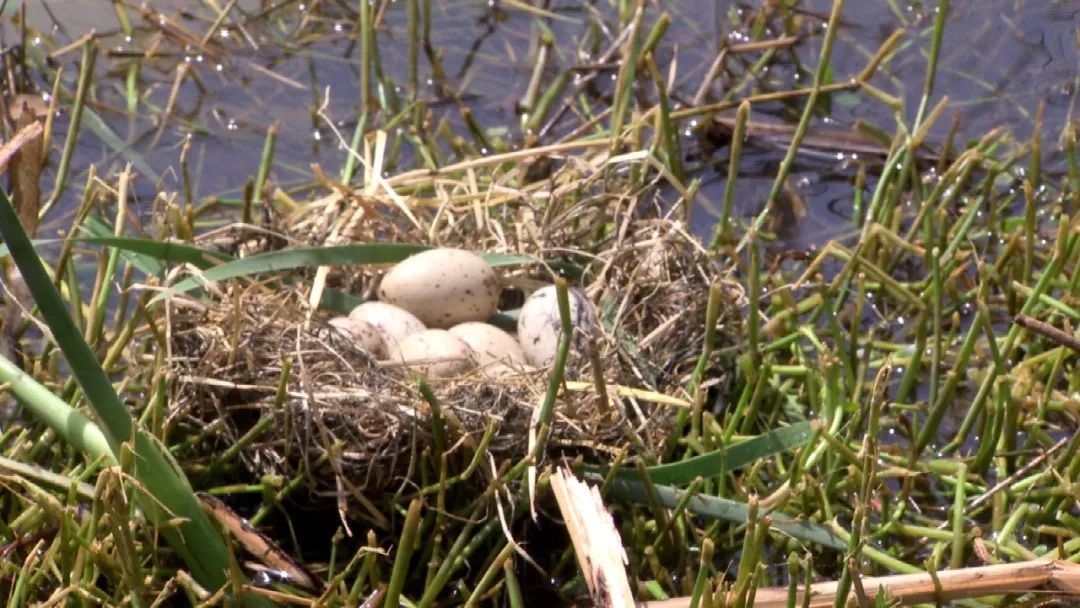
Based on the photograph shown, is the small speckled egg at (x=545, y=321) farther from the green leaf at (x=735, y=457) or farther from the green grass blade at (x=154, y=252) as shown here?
the green grass blade at (x=154, y=252)

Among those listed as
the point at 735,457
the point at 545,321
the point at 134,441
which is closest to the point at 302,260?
the point at 545,321

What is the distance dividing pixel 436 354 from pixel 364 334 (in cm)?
11

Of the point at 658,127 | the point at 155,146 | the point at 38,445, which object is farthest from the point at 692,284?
the point at 155,146

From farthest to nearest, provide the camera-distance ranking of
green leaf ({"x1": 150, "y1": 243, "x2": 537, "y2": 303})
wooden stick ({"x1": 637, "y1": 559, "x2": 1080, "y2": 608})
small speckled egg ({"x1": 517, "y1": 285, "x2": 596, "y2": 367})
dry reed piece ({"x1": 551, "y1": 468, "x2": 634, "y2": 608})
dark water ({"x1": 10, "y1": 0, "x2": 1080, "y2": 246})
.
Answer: dark water ({"x1": 10, "y1": 0, "x2": 1080, "y2": 246}) < small speckled egg ({"x1": 517, "y1": 285, "x2": 596, "y2": 367}) < green leaf ({"x1": 150, "y1": 243, "x2": 537, "y2": 303}) < wooden stick ({"x1": 637, "y1": 559, "x2": 1080, "y2": 608}) < dry reed piece ({"x1": 551, "y1": 468, "x2": 634, "y2": 608})

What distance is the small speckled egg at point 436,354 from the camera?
2072mm

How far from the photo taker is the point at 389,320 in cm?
220

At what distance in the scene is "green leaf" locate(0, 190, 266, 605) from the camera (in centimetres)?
153

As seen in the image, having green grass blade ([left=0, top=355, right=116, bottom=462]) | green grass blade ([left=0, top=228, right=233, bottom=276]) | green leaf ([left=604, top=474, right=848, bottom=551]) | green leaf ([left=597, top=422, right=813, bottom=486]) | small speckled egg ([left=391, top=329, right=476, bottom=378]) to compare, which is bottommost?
green leaf ([left=604, top=474, right=848, bottom=551])

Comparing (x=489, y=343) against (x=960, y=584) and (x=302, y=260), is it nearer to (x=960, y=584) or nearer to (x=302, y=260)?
(x=302, y=260)

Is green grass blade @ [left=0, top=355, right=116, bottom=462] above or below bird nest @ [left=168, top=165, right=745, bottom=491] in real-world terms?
above

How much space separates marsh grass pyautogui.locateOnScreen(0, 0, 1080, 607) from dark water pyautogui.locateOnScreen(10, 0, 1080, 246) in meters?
0.17

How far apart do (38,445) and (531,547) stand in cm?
71

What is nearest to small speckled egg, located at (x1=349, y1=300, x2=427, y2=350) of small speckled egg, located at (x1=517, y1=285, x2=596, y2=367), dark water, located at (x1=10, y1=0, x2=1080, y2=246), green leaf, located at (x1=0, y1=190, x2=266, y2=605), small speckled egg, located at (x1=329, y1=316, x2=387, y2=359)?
small speckled egg, located at (x1=329, y1=316, x2=387, y2=359)

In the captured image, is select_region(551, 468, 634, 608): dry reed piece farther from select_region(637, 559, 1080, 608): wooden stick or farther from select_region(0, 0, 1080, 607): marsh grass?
select_region(637, 559, 1080, 608): wooden stick
